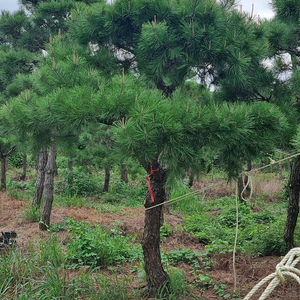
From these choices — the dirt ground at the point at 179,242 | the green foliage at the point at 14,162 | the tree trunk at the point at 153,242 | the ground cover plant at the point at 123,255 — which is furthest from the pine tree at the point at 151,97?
the green foliage at the point at 14,162

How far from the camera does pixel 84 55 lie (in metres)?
3.15

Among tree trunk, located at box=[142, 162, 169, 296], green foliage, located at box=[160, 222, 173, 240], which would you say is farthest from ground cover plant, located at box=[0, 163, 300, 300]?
tree trunk, located at box=[142, 162, 169, 296]

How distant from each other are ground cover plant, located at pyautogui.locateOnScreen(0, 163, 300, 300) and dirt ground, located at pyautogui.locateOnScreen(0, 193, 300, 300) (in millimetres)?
12

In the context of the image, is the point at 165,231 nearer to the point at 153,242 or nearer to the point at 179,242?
the point at 179,242

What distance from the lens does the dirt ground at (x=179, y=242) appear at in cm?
359

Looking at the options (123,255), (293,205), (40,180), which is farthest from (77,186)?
(293,205)

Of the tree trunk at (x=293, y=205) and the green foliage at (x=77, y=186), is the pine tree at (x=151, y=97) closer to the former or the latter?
the tree trunk at (x=293, y=205)

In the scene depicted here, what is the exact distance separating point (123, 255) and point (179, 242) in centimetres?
131

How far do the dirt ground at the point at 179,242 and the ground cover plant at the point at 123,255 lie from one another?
1cm

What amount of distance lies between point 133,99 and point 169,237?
12.2 ft

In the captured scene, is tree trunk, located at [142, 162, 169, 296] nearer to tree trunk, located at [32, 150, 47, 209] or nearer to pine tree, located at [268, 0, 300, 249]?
pine tree, located at [268, 0, 300, 249]

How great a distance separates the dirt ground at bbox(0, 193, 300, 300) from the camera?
3.59m

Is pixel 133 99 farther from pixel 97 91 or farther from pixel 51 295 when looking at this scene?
pixel 51 295

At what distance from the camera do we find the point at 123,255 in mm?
4480
